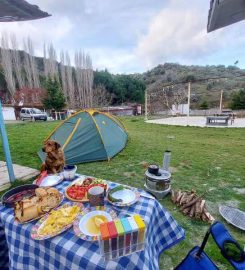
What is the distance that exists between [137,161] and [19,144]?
4.29 meters

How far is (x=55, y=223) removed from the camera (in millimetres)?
1152

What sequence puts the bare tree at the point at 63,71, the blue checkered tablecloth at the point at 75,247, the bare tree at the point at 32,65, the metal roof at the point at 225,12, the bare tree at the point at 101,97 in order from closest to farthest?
the blue checkered tablecloth at the point at 75,247
the metal roof at the point at 225,12
the bare tree at the point at 101,97
the bare tree at the point at 32,65
the bare tree at the point at 63,71

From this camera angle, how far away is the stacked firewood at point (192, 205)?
2.39 metres

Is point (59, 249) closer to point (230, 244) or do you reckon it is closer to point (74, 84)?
point (230, 244)

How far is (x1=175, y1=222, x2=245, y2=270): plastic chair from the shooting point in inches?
40.3

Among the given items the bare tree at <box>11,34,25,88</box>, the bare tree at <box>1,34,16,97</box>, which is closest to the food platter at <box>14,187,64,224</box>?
the bare tree at <box>1,34,16,97</box>

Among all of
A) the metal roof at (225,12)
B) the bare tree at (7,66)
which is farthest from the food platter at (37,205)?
the bare tree at (7,66)

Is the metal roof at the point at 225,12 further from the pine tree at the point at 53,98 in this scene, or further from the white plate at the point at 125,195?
the pine tree at the point at 53,98

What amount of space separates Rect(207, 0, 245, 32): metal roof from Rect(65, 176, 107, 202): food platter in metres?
1.92

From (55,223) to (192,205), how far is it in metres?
2.00

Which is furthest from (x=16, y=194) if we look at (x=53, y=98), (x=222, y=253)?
(x=53, y=98)

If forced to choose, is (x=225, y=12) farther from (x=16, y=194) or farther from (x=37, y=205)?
(x=16, y=194)

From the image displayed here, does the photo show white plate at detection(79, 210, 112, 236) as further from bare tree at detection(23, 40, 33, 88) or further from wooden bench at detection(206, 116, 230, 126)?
bare tree at detection(23, 40, 33, 88)

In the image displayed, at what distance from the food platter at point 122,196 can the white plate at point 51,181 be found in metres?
0.57
